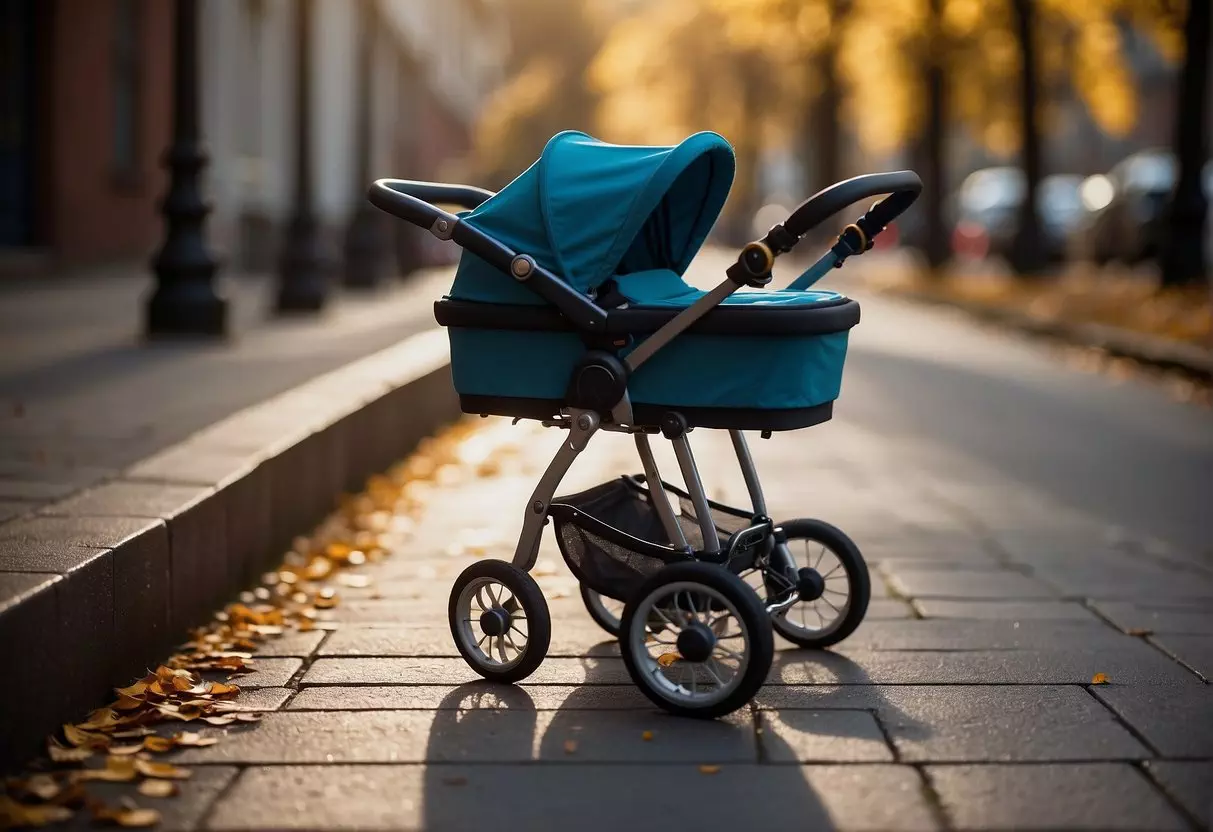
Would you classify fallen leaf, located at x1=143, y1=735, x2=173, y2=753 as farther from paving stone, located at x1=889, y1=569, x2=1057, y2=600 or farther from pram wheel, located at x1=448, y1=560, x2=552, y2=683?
paving stone, located at x1=889, y1=569, x2=1057, y2=600

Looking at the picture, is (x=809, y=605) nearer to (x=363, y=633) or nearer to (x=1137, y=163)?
(x=363, y=633)

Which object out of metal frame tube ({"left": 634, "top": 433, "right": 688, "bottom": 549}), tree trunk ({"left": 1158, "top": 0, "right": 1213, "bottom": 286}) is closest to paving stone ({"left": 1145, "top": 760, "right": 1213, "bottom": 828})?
metal frame tube ({"left": 634, "top": 433, "right": 688, "bottom": 549})

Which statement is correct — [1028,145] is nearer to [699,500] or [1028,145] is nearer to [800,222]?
[699,500]

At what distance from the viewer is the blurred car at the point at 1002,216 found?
36.1 m

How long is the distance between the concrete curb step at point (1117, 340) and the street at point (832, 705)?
5645 mm

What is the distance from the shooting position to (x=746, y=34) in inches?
1223

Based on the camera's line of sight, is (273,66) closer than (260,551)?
No

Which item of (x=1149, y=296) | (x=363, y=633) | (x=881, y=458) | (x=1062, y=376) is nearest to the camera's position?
(x=363, y=633)

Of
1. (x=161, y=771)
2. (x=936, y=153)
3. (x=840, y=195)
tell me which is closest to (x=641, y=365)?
(x=840, y=195)

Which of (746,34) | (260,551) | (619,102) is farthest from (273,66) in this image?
(619,102)

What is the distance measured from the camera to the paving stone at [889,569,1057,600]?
5.70m

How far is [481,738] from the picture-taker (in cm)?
394

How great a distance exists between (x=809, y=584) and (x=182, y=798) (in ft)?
6.13

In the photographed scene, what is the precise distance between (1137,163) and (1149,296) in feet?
73.7
